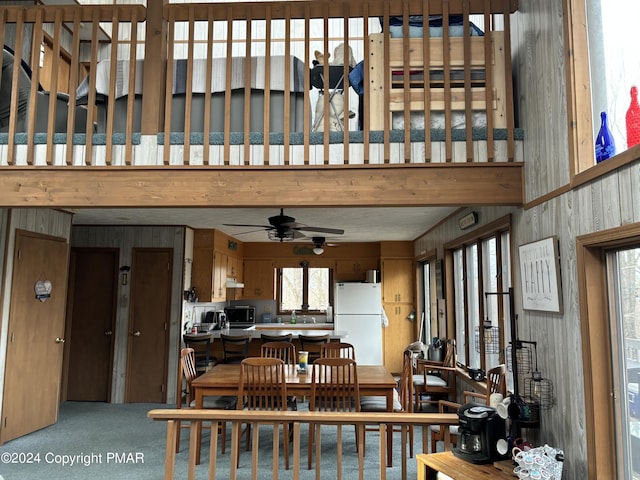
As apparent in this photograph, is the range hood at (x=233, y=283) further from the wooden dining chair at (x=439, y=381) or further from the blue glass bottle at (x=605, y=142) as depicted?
the blue glass bottle at (x=605, y=142)

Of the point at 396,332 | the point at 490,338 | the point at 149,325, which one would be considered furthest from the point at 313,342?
the point at 396,332

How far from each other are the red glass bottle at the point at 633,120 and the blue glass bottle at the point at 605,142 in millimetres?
176

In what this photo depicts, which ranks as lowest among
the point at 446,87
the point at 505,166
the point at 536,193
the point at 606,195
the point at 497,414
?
the point at 497,414

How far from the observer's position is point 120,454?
4.24 m

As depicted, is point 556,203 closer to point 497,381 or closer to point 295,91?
point 497,381

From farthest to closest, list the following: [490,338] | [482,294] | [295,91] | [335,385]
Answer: [482,294] → [490,338] → [335,385] → [295,91]

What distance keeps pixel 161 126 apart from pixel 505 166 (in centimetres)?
244

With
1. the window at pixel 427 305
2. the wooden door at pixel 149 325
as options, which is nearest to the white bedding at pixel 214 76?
the wooden door at pixel 149 325

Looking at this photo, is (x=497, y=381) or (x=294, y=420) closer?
(x=294, y=420)

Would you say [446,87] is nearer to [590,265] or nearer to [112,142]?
[590,265]

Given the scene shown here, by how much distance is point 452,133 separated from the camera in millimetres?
3219

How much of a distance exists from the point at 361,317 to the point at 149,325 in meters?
3.37

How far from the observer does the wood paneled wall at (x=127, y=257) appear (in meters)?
6.29

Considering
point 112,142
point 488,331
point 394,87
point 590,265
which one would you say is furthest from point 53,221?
point 590,265
